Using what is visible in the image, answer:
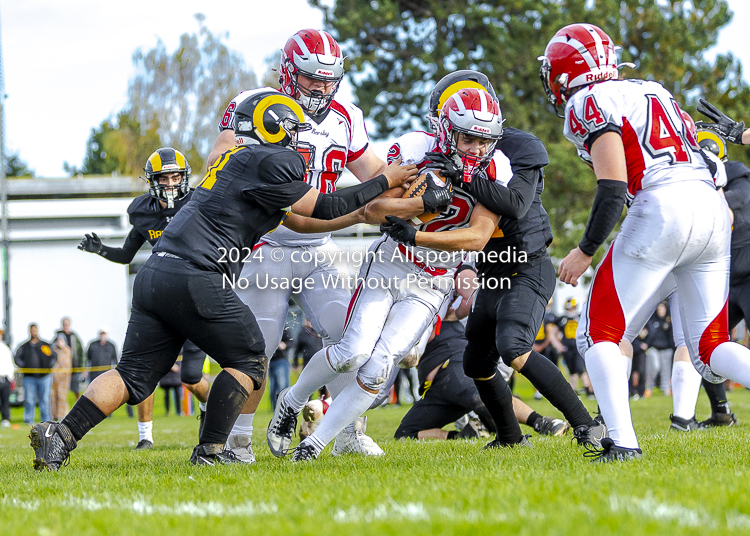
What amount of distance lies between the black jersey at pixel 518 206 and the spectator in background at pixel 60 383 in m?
11.5

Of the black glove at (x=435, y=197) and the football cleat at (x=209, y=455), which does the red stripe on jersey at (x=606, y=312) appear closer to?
the black glove at (x=435, y=197)

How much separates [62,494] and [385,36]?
22.4 m

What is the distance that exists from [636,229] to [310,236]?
2.26 metres

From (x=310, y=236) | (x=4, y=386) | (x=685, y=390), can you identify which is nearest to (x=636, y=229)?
(x=310, y=236)

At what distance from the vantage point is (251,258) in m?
5.39

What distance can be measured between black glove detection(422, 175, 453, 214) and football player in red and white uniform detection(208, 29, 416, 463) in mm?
672

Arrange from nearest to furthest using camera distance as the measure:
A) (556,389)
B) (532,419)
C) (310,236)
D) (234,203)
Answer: (234,203)
(556,389)
(310,236)
(532,419)

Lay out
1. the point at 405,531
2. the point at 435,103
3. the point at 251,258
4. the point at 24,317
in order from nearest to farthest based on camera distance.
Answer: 1. the point at 405,531
2. the point at 435,103
3. the point at 251,258
4. the point at 24,317

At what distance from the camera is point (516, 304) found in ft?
16.4

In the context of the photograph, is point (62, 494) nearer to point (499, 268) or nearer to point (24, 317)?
point (499, 268)

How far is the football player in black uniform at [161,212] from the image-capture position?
6.96m

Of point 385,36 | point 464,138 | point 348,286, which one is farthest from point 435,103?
point 385,36

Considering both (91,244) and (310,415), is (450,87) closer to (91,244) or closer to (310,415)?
(310,415)

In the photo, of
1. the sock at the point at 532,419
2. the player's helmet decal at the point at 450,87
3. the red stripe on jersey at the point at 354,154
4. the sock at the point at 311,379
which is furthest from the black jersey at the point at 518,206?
the sock at the point at 532,419
